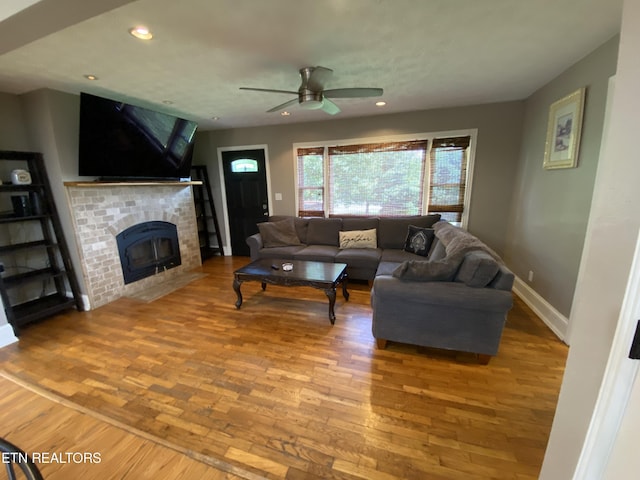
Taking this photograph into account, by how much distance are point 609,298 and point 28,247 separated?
445 cm

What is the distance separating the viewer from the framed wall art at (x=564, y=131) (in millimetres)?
2352

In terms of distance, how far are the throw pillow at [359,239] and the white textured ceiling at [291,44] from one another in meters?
1.89

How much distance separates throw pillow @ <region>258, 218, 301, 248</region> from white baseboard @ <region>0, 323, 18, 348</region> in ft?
9.04

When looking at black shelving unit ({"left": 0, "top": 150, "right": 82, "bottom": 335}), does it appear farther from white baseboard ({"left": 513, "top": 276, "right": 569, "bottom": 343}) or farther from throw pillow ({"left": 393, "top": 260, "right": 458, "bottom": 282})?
white baseboard ({"left": 513, "top": 276, "right": 569, "bottom": 343})

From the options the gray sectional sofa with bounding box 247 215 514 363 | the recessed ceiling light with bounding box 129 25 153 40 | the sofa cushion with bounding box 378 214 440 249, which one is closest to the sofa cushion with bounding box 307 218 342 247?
the sofa cushion with bounding box 378 214 440 249

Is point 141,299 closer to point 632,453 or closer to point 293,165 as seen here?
point 293,165

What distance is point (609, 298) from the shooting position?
67cm

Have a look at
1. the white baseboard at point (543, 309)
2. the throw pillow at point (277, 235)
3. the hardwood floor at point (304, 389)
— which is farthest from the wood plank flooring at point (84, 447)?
the white baseboard at point (543, 309)

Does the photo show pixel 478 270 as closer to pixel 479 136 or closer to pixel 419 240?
pixel 419 240

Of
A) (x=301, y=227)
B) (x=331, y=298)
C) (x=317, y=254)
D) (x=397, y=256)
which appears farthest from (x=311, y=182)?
(x=331, y=298)

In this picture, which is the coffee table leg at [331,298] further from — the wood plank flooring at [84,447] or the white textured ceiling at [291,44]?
the white textured ceiling at [291,44]

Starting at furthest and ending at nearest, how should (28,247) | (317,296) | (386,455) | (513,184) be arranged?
(513,184), (317,296), (28,247), (386,455)

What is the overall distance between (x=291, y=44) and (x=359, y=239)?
2.63m

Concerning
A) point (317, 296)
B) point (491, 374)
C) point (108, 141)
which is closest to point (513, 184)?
point (491, 374)
